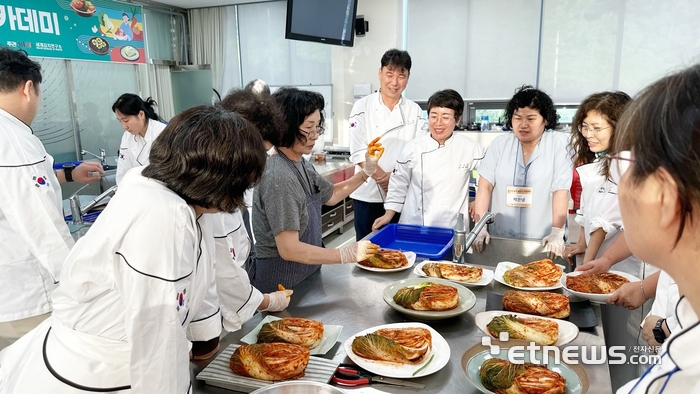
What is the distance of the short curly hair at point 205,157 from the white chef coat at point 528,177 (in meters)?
1.84

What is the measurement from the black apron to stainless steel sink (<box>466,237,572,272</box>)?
909 millimetres

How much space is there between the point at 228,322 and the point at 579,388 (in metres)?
0.95

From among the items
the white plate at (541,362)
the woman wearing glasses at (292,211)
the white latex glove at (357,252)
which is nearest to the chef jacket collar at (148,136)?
the woman wearing glasses at (292,211)

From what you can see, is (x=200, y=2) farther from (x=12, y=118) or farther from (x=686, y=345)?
(x=686, y=345)

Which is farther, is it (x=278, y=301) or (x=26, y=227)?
(x=26, y=227)

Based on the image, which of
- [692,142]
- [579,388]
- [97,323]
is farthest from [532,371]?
[97,323]

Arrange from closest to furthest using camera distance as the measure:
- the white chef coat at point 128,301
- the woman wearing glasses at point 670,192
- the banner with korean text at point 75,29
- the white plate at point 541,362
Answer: the woman wearing glasses at point 670,192 < the white chef coat at point 128,301 < the white plate at point 541,362 < the banner with korean text at point 75,29

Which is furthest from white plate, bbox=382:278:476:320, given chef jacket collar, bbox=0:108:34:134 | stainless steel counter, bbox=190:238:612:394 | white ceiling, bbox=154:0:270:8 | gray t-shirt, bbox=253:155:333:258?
white ceiling, bbox=154:0:270:8

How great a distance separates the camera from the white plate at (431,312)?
4.50 feet

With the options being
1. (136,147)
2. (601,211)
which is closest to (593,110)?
(601,211)

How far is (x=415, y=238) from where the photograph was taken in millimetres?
2318

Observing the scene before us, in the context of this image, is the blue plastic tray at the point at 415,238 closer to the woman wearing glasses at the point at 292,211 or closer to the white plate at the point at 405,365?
the woman wearing glasses at the point at 292,211

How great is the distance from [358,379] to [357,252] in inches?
28.8

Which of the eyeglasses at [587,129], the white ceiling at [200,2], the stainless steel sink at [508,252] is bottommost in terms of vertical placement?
the stainless steel sink at [508,252]
